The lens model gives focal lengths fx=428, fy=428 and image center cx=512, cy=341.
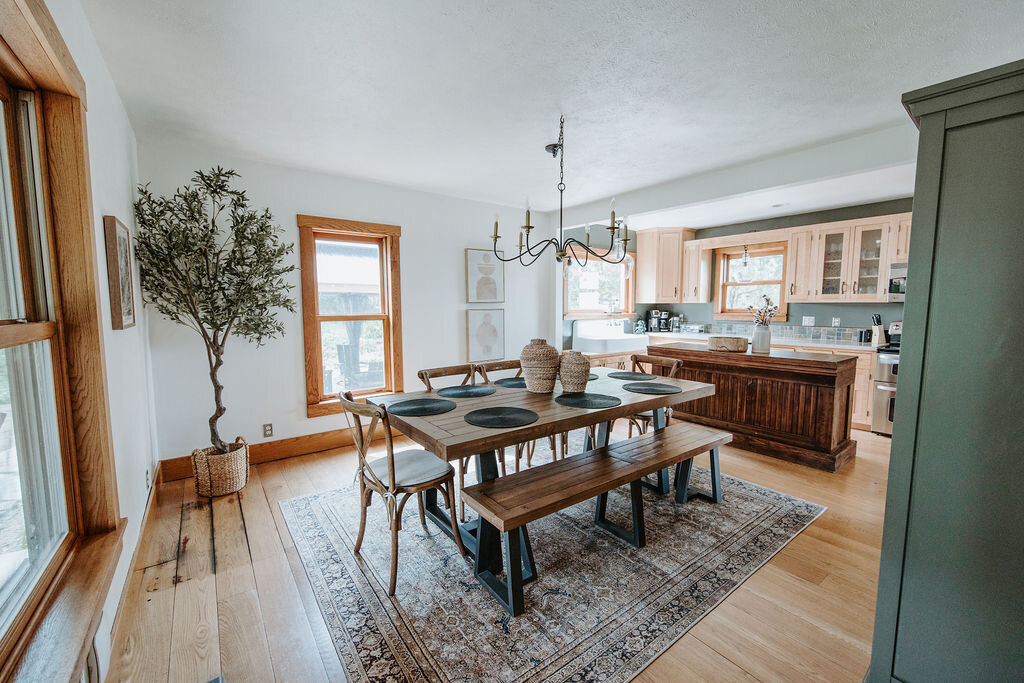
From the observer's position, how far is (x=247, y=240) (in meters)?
2.94

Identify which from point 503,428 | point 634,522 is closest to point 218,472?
point 503,428

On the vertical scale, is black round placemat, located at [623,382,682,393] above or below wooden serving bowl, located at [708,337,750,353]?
below

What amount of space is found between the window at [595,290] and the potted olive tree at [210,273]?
3.53 m

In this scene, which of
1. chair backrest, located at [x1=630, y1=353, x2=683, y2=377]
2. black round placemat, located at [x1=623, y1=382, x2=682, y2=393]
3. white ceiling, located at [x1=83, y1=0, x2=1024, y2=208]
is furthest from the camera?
chair backrest, located at [x1=630, y1=353, x2=683, y2=377]

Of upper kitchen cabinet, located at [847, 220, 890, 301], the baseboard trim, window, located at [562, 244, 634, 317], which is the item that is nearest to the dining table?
the baseboard trim

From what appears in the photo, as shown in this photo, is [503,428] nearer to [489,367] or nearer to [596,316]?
[489,367]

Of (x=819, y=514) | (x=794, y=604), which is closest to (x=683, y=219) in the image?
(x=819, y=514)

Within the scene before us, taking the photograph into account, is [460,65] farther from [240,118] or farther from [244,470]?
[244,470]

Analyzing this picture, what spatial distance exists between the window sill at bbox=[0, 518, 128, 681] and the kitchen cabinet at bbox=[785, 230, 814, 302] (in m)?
6.39

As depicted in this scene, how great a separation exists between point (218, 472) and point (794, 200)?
591 centimetres

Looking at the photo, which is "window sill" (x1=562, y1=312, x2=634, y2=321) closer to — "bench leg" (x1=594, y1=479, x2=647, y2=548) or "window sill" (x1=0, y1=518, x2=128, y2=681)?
"bench leg" (x1=594, y1=479, x2=647, y2=548)

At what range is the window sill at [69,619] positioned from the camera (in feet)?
3.13

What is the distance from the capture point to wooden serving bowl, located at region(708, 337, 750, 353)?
404 centimetres

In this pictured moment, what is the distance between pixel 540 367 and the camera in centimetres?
262
